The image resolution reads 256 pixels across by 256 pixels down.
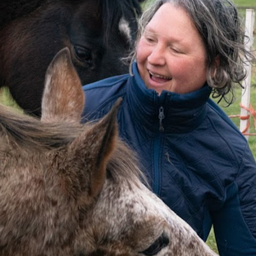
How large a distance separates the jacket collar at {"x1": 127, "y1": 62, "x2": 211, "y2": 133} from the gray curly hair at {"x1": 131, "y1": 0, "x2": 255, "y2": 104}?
0.10 meters

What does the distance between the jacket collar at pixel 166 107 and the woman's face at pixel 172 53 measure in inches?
2.3

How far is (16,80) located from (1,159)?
10.0ft

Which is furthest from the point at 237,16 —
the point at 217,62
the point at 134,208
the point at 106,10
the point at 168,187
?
the point at 106,10

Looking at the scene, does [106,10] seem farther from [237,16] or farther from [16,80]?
[237,16]

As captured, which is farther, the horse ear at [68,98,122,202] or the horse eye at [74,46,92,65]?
the horse eye at [74,46,92,65]

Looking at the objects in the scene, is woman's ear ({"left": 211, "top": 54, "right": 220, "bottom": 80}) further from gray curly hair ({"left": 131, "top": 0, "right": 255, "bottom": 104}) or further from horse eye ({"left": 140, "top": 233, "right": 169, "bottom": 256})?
horse eye ({"left": 140, "top": 233, "right": 169, "bottom": 256})

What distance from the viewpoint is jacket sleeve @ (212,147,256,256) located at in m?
2.64

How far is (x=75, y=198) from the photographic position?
172 centimetres

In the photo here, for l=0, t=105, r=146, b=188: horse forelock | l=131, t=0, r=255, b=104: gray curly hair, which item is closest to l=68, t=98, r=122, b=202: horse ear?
l=0, t=105, r=146, b=188: horse forelock

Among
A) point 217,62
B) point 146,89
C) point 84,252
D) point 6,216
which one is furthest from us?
point 217,62

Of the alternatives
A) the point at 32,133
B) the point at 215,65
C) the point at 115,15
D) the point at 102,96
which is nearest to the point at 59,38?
the point at 115,15

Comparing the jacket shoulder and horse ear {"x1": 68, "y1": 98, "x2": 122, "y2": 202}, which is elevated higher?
horse ear {"x1": 68, "y1": 98, "x2": 122, "y2": 202}

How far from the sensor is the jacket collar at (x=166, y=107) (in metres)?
2.48

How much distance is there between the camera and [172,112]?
252 cm
